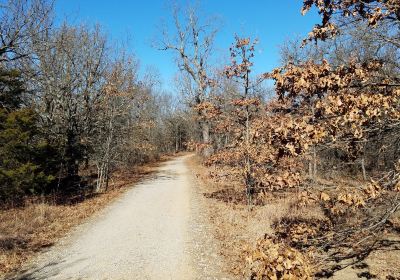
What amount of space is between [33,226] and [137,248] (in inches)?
167

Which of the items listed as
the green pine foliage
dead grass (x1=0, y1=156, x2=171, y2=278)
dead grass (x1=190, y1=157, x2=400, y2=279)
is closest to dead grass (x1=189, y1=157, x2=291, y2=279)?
dead grass (x1=190, y1=157, x2=400, y2=279)

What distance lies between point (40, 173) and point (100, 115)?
25.1ft

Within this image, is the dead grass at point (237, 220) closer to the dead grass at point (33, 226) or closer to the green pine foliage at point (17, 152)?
the dead grass at point (33, 226)

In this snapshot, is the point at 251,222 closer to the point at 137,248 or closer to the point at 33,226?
the point at 137,248

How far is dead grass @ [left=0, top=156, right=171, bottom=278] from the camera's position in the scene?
9.02 m

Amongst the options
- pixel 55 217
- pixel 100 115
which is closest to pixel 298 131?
pixel 55 217

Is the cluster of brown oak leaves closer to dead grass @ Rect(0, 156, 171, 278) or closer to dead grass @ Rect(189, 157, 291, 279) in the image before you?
dead grass @ Rect(189, 157, 291, 279)

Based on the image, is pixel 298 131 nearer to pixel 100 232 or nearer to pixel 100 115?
pixel 100 232

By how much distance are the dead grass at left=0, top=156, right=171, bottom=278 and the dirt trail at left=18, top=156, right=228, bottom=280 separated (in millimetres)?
454

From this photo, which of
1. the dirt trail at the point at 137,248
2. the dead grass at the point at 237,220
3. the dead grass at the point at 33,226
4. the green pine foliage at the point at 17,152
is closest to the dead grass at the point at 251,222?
the dead grass at the point at 237,220

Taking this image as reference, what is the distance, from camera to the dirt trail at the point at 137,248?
8180 millimetres

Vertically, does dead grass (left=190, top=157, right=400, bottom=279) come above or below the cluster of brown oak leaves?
below

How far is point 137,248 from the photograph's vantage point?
32.3ft

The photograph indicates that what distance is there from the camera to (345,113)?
4031mm
